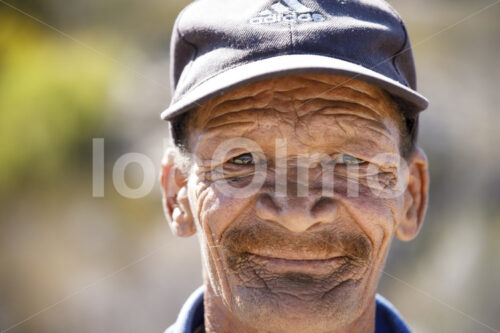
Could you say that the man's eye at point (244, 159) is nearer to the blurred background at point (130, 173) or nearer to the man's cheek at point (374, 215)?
the man's cheek at point (374, 215)

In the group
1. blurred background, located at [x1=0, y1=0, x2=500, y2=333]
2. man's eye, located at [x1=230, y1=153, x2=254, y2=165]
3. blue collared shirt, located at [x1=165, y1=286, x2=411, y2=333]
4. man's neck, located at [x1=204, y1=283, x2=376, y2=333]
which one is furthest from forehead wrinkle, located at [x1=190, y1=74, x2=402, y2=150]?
blurred background, located at [x1=0, y1=0, x2=500, y2=333]

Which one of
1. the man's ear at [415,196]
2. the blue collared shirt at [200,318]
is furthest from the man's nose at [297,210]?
the blue collared shirt at [200,318]

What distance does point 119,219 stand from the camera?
6.23 meters

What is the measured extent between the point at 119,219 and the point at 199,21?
452 centimetres

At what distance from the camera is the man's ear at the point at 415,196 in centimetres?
220

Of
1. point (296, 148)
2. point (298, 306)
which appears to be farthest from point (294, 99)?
point (298, 306)

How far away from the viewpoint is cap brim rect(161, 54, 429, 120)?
5.67ft

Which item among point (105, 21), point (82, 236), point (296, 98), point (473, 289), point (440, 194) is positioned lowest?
point (473, 289)

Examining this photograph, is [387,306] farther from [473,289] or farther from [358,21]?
[473,289]

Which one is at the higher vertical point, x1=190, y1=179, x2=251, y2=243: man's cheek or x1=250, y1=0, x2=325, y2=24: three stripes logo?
x1=250, y1=0, x2=325, y2=24: three stripes logo

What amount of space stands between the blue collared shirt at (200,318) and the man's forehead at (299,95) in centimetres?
78

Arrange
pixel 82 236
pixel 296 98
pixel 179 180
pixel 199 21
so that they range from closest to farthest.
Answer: pixel 296 98 < pixel 199 21 < pixel 179 180 < pixel 82 236

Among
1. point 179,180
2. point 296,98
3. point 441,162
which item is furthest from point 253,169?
point 441,162

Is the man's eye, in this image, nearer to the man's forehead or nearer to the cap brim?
the man's forehead
